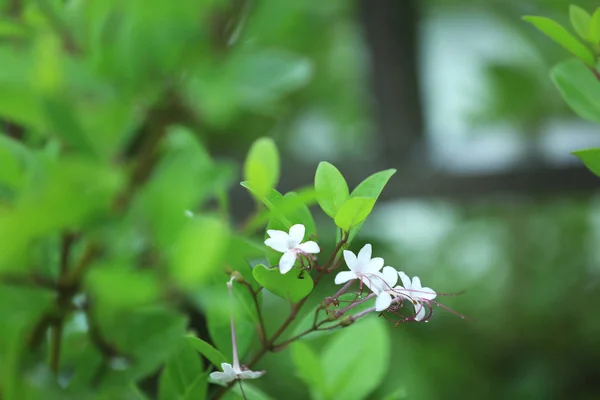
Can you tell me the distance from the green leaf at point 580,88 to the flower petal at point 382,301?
0.08 meters

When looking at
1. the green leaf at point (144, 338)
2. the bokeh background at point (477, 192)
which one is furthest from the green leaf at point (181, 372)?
the bokeh background at point (477, 192)

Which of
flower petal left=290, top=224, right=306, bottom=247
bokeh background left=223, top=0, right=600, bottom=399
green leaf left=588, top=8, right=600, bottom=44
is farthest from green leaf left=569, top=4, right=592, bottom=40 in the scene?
bokeh background left=223, top=0, right=600, bottom=399

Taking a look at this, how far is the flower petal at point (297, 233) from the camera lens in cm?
16

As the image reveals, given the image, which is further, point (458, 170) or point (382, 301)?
point (458, 170)

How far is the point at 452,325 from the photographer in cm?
57

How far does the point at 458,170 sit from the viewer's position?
1.74ft

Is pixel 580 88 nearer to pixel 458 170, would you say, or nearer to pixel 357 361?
pixel 357 361

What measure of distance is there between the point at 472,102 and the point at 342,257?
604 mm

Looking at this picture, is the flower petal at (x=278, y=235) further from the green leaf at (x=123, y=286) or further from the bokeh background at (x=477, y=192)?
the bokeh background at (x=477, y=192)

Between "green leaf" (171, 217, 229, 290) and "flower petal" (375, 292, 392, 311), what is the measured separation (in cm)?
4

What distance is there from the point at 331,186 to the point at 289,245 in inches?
0.8

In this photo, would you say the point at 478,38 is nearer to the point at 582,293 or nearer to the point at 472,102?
the point at 472,102

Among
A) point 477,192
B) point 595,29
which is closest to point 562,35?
point 595,29

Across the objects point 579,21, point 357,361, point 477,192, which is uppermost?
point 579,21
